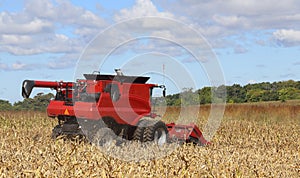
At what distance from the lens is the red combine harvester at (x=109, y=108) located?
409 inches

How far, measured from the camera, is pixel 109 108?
10477mm

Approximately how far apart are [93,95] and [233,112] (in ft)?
43.1

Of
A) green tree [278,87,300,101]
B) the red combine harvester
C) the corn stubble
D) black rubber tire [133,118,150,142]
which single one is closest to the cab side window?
the red combine harvester

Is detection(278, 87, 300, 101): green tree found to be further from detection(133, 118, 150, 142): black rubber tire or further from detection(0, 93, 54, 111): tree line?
detection(133, 118, 150, 142): black rubber tire

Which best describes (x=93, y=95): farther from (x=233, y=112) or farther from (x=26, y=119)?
(x=233, y=112)

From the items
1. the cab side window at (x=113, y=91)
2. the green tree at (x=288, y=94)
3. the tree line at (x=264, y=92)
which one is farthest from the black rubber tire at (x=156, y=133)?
the green tree at (x=288, y=94)

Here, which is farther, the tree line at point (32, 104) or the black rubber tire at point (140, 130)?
the tree line at point (32, 104)

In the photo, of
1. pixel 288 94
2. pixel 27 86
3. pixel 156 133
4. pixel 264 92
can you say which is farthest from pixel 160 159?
pixel 264 92

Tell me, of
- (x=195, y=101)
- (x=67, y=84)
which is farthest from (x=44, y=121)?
(x=195, y=101)

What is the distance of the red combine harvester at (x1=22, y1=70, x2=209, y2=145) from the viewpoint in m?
10.4

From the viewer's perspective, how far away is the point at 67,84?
36.5ft

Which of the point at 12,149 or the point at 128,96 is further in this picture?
the point at 128,96

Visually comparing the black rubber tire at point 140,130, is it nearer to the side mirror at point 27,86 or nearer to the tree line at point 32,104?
the side mirror at point 27,86

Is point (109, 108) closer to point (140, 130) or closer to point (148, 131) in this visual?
point (140, 130)
